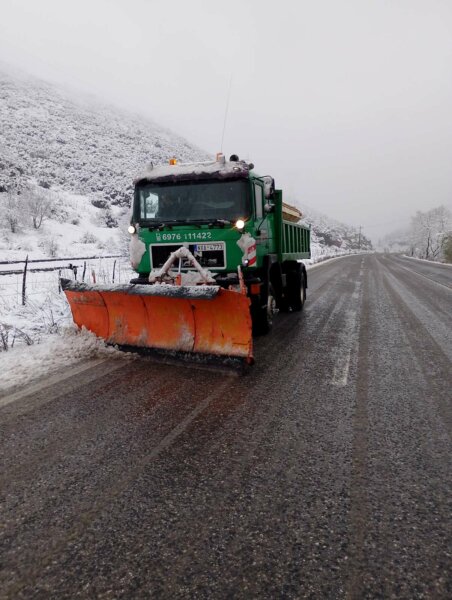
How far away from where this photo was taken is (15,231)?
86.2 feet

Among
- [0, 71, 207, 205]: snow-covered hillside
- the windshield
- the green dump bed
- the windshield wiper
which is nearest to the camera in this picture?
the windshield wiper

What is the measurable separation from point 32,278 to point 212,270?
10.6 m

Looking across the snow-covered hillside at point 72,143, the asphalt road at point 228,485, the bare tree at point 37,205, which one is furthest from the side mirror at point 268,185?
the snow-covered hillside at point 72,143

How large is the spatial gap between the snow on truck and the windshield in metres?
0.02

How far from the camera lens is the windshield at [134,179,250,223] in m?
5.88

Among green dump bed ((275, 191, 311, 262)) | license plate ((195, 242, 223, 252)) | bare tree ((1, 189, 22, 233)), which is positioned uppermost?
bare tree ((1, 189, 22, 233))

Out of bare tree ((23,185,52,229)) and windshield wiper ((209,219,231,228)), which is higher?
bare tree ((23,185,52,229))

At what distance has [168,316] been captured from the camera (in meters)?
5.09

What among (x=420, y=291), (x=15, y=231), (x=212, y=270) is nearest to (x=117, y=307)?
(x=212, y=270)

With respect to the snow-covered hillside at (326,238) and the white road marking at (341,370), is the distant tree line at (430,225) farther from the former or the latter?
the white road marking at (341,370)

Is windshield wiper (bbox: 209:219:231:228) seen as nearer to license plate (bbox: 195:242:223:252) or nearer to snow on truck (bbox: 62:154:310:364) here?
snow on truck (bbox: 62:154:310:364)

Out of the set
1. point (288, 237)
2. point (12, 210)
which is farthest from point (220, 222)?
point (12, 210)

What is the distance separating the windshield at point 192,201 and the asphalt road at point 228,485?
251 cm

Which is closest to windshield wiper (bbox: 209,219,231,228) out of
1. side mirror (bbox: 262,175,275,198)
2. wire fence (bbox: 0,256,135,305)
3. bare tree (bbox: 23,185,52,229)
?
side mirror (bbox: 262,175,275,198)
